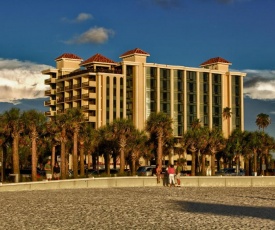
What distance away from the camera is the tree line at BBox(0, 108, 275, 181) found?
71.5 metres

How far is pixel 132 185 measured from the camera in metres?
49.4

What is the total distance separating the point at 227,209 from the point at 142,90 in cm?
10858

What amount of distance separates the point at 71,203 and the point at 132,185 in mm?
19399

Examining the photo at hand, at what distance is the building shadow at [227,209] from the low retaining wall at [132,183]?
14509mm

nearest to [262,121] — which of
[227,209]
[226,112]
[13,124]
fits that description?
[226,112]

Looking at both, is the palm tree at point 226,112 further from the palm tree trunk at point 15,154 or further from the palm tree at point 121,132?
the palm tree trunk at point 15,154

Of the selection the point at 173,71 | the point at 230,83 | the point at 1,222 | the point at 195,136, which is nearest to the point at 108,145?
the point at 195,136

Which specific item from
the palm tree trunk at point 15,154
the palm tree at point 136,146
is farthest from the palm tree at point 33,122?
the palm tree at point 136,146

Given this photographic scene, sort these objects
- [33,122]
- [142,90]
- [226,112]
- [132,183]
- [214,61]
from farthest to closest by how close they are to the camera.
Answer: [214,61] → [226,112] → [142,90] → [33,122] → [132,183]

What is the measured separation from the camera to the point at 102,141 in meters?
93.1

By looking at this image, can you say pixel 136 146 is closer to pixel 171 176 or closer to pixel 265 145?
pixel 265 145

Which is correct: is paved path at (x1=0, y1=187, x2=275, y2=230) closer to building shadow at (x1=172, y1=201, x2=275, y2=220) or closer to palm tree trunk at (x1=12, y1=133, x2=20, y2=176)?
building shadow at (x1=172, y1=201, x2=275, y2=220)

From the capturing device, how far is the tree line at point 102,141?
7150 cm

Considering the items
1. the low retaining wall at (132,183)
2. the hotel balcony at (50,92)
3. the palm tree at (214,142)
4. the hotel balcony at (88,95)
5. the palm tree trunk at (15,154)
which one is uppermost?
the hotel balcony at (50,92)
